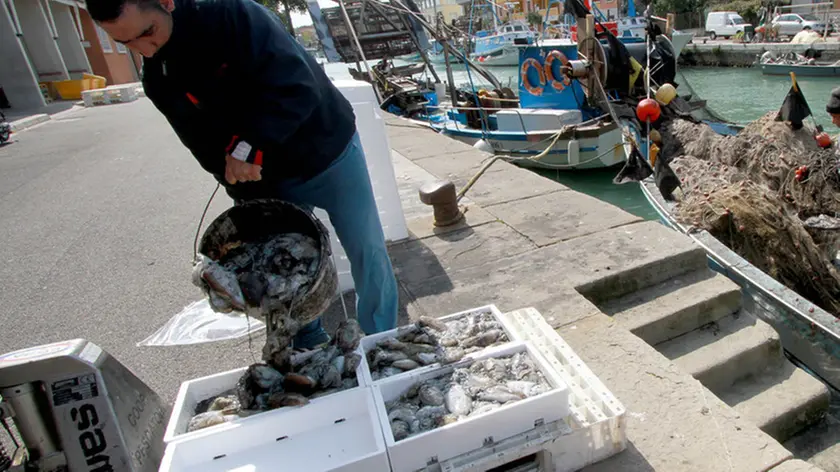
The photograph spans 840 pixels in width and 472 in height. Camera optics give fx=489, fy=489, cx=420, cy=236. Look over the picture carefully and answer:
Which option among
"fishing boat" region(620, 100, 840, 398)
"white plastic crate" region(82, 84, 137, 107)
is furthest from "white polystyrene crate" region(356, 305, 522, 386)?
"white plastic crate" region(82, 84, 137, 107)

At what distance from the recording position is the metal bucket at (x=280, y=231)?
6.49ft

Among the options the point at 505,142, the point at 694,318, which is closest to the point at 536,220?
the point at 694,318

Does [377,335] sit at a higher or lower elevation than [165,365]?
higher

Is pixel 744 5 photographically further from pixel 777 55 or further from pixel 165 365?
pixel 165 365

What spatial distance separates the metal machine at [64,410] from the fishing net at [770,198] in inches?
175

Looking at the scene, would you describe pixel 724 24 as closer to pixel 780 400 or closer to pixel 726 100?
pixel 726 100

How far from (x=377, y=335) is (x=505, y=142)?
8.84 meters

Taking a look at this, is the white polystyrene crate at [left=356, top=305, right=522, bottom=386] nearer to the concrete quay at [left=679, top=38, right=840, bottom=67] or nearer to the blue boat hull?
the blue boat hull

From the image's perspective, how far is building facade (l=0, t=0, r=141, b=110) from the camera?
1916cm

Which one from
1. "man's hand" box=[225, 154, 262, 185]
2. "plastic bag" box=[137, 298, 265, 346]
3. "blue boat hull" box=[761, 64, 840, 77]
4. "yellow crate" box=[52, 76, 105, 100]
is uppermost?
"yellow crate" box=[52, 76, 105, 100]

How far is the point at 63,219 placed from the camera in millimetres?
5746

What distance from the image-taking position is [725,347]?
2.96 meters

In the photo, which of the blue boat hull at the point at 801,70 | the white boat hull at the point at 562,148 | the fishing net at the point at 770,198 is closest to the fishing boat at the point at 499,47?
the blue boat hull at the point at 801,70

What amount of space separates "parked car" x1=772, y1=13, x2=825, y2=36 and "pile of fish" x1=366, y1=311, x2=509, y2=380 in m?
29.2
